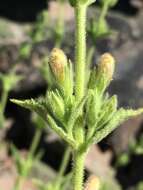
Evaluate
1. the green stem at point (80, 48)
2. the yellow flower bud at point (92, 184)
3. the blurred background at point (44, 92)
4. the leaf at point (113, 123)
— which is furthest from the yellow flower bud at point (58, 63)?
the blurred background at point (44, 92)

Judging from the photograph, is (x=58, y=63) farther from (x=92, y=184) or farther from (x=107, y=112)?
(x=92, y=184)

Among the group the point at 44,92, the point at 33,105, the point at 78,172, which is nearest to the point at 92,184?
the point at 78,172

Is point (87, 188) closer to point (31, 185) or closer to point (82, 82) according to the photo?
point (82, 82)

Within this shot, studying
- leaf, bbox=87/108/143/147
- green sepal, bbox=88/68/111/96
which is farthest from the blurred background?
leaf, bbox=87/108/143/147

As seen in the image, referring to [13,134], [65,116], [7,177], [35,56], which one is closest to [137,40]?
[35,56]

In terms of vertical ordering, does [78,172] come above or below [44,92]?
below
